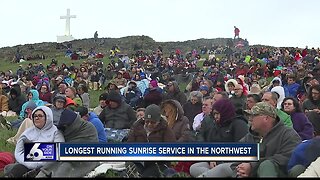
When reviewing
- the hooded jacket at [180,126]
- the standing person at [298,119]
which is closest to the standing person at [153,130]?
the hooded jacket at [180,126]

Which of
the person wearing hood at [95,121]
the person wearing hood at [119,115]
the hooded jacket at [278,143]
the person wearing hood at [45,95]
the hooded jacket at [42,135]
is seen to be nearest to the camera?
the hooded jacket at [278,143]

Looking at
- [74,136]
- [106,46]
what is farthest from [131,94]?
[106,46]

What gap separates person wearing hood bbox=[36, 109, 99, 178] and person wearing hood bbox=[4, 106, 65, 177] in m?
0.14

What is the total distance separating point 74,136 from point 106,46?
5467cm

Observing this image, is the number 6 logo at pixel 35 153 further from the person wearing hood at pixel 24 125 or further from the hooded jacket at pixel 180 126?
the person wearing hood at pixel 24 125

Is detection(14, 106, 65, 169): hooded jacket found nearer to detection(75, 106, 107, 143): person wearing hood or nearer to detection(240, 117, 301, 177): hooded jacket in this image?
detection(75, 106, 107, 143): person wearing hood

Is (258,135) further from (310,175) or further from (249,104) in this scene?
(249,104)

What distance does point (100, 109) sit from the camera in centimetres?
1370

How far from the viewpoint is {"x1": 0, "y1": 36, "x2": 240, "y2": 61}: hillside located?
60.3 meters

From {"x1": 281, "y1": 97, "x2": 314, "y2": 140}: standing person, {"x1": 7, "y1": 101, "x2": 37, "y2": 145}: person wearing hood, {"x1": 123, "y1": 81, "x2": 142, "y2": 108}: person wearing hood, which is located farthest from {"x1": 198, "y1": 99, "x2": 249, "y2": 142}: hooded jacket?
{"x1": 123, "y1": 81, "x2": 142, "y2": 108}: person wearing hood

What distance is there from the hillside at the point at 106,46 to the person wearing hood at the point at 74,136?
48.0 m

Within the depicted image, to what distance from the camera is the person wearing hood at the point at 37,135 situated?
28.8 feet

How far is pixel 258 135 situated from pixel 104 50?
52.5 m

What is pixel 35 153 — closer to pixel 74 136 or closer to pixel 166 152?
pixel 74 136
